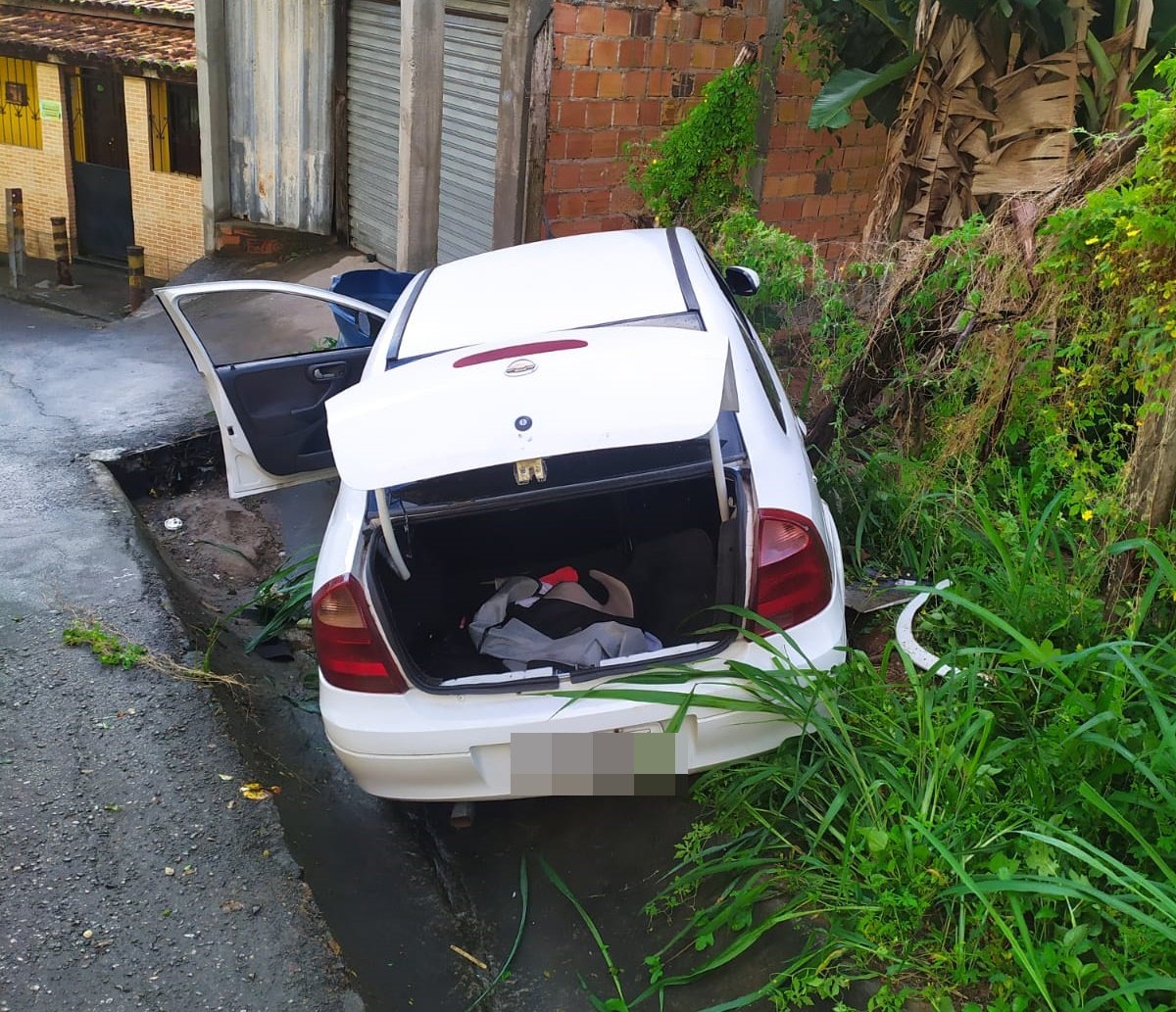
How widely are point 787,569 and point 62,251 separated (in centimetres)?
1615

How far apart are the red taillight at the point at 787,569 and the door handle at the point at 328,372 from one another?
9.32ft

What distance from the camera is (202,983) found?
9.40ft

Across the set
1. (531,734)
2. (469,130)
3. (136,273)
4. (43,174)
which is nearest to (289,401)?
(531,734)

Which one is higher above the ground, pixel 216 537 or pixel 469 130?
pixel 469 130

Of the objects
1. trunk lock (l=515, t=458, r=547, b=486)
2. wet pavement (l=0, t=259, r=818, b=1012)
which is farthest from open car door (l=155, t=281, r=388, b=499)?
trunk lock (l=515, t=458, r=547, b=486)

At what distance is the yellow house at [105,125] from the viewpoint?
585 inches

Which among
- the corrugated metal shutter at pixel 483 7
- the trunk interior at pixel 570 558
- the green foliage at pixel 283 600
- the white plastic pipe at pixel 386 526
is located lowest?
the green foliage at pixel 283 600

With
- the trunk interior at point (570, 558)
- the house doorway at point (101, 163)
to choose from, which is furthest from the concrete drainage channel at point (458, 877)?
the house doorway at point (101, 163)

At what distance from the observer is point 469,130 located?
7957 millimetres

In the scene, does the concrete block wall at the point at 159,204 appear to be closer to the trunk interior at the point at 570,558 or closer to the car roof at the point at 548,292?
the car roof at the point at 548,292

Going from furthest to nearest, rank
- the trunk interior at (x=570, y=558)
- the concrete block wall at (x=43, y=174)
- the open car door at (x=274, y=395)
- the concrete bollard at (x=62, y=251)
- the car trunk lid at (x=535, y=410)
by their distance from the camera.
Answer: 1. the concrete block wall at (x=43, y=174)
2. the concrete bollard at (x=62, y=251)
3. the open car door at (x=274, y=395)
4. the trunk interior at (x=570, y=558)
5. the car trunk lid at (x=535, y=410)

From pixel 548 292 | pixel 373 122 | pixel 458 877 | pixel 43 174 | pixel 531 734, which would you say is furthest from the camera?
pixel 43 174

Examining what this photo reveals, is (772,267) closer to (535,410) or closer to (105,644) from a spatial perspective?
(535,410)

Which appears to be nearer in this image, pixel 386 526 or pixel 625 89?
pixel 386 526
